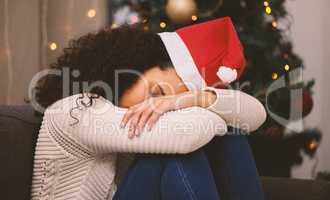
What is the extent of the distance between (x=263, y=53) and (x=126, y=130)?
1546 mm

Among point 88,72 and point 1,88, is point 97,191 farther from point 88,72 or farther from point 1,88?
point 1,88

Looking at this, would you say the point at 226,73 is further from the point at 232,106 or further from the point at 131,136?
the point at 131,136

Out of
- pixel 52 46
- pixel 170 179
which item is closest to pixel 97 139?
pixel 170 179

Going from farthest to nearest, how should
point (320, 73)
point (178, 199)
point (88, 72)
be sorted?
point (320, 73), point (88, 72), point (178, 199)

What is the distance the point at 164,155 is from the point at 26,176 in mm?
298

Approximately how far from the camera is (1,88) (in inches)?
104

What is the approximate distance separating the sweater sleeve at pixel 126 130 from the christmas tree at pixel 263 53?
1371mm

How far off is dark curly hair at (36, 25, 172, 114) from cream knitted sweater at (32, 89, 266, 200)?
13 centimetres

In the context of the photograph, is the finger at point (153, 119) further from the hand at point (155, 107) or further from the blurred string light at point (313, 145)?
the blurred string light at point (313, 145)

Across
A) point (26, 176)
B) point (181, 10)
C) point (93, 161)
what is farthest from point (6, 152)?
point (181, 10)

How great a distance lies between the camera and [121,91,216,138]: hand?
3.43ft

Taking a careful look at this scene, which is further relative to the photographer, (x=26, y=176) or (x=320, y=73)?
(x=320, y=73)

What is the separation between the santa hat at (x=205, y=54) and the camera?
1.37 meters

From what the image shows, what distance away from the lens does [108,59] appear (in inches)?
52.2
